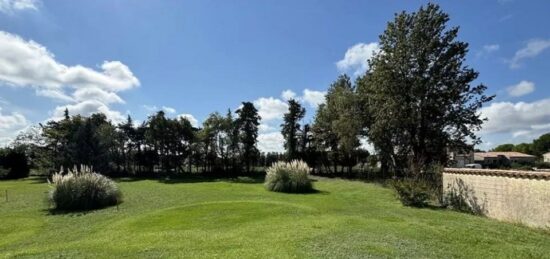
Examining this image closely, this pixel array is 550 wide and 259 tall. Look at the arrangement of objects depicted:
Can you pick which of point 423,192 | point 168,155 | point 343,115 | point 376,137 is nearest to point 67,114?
point 168,155

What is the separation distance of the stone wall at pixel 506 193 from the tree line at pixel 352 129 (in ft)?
12.4


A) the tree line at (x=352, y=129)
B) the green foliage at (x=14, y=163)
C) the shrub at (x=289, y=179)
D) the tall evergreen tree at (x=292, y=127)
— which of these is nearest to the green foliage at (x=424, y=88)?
the tree line at (x=352, y=129)

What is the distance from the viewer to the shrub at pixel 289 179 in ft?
66.6

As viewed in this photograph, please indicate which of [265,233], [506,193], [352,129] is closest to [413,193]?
[506,193]

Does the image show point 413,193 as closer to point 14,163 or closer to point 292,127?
point 292,127

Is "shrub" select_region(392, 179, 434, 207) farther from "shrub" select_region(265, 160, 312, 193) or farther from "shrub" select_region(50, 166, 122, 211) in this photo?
"shrub" select_region(50, 166, 122, 211)

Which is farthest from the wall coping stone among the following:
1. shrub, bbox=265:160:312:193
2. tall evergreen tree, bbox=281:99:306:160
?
tall evergreen tree, bbox=281:99:306:160

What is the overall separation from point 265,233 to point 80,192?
32.9 feet

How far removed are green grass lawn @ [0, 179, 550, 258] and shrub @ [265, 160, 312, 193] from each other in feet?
18.6

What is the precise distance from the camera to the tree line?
27.4 meters

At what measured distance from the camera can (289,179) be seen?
2038 cm

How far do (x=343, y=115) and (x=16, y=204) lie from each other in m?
23.0

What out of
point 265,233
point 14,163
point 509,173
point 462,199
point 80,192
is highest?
point 14,163

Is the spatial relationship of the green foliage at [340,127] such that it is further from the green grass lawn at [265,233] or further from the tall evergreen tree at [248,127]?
the green grass lawn at [265,233]
